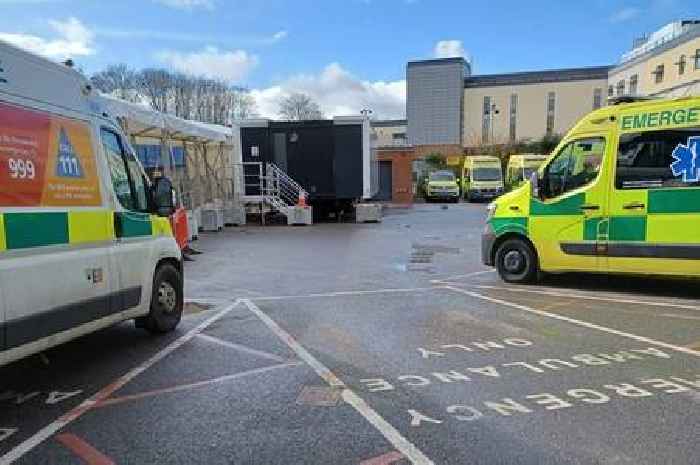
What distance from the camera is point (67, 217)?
16.8ft

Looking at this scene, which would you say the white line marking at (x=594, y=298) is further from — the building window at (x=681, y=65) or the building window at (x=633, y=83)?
the building window at (x=633, y=83)

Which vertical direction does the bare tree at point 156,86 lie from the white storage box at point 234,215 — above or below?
above

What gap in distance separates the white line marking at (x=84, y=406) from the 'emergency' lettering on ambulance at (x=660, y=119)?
6140 mm

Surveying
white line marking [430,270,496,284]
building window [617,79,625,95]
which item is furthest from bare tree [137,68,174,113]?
white line marking [430,270,496,284]

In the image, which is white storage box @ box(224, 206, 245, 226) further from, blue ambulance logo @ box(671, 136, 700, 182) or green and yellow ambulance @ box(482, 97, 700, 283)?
blue ambulance logo @ box(671, 136, 700, 182)

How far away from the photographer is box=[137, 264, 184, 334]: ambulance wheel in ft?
21.7

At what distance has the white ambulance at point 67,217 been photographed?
453cm

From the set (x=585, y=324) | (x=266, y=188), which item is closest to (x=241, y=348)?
(x=585, y=324)

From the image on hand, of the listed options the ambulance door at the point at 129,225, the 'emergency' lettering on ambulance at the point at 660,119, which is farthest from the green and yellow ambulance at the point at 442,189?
the ambulance door at the point at 129,225

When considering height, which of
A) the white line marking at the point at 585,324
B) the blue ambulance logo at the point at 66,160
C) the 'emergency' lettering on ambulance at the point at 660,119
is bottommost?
the white line marking at the point at 585,324

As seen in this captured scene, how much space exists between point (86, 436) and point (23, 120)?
2.38m

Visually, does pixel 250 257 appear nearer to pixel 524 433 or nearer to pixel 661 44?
pixel 524 433

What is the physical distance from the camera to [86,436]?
4168mm


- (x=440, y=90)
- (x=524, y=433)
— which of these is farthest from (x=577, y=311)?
(x=440, y=90)
